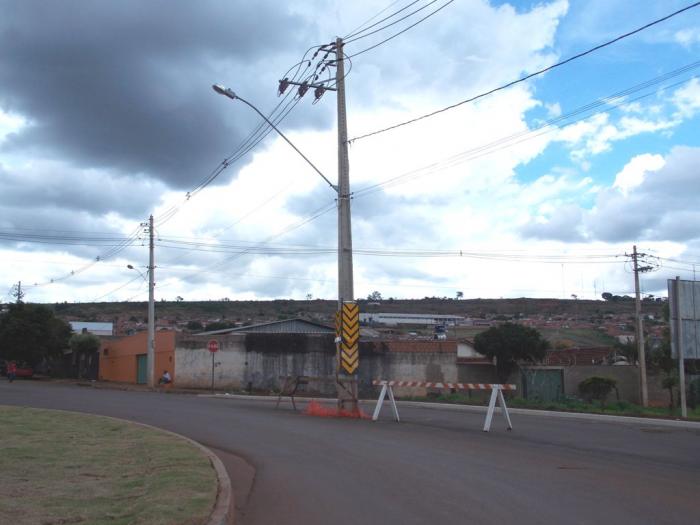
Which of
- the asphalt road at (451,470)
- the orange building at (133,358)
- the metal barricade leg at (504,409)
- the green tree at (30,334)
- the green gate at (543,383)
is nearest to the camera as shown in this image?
the asphalt road at (451,470)

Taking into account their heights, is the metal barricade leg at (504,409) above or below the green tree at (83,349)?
below

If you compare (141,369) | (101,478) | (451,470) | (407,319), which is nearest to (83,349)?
(141,369)

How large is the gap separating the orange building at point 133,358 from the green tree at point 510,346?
63.7 feet

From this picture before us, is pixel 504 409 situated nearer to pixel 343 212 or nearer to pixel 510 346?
pixel 343 212

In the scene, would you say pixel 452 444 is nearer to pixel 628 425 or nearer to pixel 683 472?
pixel 683 472

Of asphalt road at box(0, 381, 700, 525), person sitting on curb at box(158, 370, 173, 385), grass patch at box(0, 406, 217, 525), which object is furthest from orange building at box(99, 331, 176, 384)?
grass patch at box(0, 406, 217, 525)

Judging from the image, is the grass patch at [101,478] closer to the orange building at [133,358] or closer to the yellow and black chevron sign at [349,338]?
the yellow and black chevron sign at [349,338]

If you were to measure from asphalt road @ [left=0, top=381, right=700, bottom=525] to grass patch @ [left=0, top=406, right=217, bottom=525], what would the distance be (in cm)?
73

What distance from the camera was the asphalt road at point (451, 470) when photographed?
26.9 ft

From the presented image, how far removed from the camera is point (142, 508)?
300 inches

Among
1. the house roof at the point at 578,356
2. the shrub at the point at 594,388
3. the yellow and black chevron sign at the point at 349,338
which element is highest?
the yellow and black chevron sign at the point at 349,338

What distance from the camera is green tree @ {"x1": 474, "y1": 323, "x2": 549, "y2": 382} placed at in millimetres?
44219

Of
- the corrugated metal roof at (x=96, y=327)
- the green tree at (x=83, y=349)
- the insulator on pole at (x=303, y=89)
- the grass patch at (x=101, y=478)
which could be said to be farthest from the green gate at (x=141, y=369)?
the corrugated metal roof at (x=96, y=327)

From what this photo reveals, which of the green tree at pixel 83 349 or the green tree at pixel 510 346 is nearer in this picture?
the green tree at pixel 510 346
